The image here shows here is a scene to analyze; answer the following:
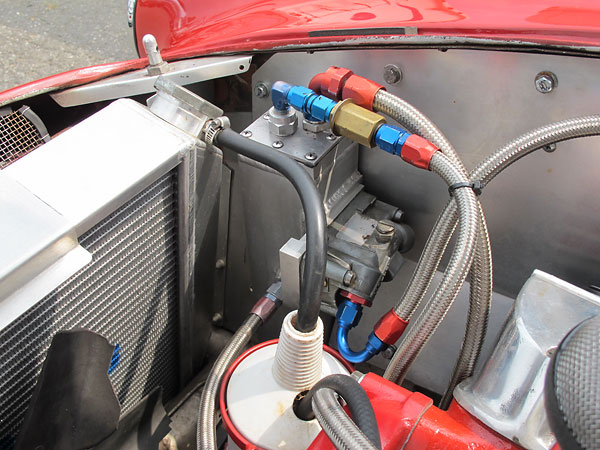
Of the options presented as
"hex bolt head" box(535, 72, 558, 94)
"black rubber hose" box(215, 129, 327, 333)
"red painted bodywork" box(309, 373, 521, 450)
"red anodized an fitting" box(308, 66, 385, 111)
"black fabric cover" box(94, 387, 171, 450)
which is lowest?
"black fabric cover" box(94, 387, 171, 450)

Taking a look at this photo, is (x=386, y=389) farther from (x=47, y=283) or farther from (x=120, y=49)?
(x=120, y=49)

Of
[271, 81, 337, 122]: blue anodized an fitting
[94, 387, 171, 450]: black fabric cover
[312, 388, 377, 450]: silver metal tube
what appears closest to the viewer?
[312, 388, 377, 450]: silver metal tube

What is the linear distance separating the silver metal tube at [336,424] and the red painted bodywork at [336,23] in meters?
0.58

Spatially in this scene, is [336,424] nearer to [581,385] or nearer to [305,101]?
[581,385]

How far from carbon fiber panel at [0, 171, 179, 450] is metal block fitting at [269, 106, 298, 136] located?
0.74 ft

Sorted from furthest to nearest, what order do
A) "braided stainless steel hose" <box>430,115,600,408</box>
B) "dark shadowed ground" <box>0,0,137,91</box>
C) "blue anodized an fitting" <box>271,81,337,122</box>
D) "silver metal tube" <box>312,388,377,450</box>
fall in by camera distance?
"dark shadowed ground" <box>0,0,137,91</box> → "blue anodized an fitting" <box>271,81,337,122</box> → "braided stainless steel hose" <box>430,115,600,408</box> → "silver metal tube" <box>312,388,377,450</box>

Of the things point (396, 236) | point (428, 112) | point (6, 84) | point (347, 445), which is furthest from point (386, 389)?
point (6, 84)

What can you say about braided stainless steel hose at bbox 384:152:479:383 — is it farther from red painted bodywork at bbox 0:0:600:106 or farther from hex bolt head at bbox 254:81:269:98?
hex bolt head at bbox 254:81:269:98

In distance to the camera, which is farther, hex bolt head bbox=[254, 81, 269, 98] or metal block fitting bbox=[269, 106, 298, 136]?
hex bolt head bbox=[254, 81, 269, 98]

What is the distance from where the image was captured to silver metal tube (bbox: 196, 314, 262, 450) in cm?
80

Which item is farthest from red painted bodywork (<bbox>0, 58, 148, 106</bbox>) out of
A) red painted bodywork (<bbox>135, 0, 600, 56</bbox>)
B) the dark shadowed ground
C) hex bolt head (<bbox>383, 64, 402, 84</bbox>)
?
the dark shadowed ground

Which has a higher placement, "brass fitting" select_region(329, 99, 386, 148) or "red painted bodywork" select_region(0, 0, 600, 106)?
"red painted bodywork" select_region(0, 0, 600, 106)

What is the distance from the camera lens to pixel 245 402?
808 millimetres

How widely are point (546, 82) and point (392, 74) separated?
251mm
